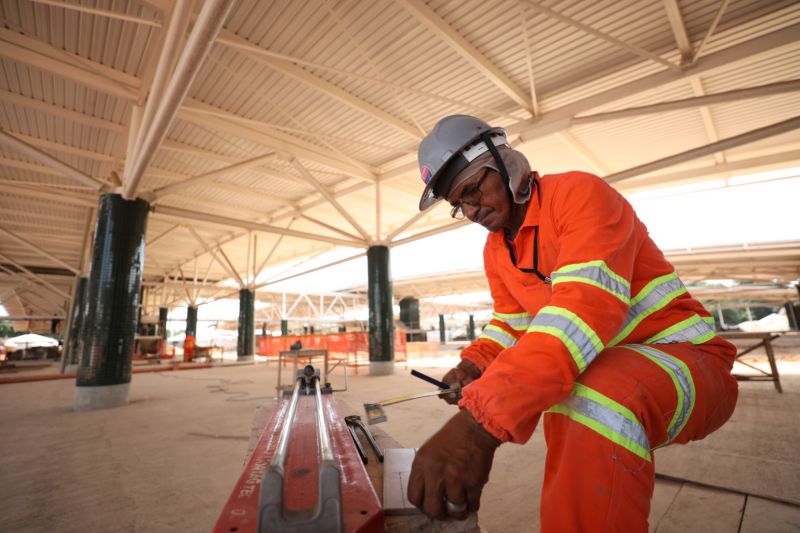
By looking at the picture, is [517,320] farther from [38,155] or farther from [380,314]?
[380,314]

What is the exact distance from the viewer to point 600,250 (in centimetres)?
132

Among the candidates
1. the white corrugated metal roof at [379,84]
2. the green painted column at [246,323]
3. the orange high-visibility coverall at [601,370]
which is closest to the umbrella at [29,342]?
the green painted column at [246,323]

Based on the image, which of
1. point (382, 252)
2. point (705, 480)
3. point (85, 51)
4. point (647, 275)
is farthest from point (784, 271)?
point (85, 51)

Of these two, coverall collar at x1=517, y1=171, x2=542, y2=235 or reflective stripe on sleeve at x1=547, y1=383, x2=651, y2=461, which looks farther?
coverall collar at x1=517, y1=171, x2=542, y2=235

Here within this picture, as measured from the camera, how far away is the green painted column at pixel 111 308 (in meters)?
7.41

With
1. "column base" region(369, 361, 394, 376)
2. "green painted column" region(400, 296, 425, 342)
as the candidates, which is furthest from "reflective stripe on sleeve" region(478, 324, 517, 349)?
"green painted column" region(400, 296, 425, 342)

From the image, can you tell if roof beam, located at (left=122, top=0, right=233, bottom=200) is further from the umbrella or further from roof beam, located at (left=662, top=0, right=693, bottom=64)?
the umbrella

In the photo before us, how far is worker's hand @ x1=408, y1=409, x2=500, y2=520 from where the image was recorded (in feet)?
3.56

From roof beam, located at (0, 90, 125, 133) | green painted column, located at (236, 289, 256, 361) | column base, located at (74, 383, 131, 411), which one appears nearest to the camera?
column base, located at (74, 383, 131, 411)

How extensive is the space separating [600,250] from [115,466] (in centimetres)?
500

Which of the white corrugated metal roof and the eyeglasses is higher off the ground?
the white corrugated metal roof

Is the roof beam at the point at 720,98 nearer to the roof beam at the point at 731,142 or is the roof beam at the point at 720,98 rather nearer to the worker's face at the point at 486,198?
the roof beam at the point at 731,142

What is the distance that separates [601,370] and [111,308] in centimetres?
934

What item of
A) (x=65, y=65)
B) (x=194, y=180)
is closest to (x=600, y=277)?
(x=194, y=180)
